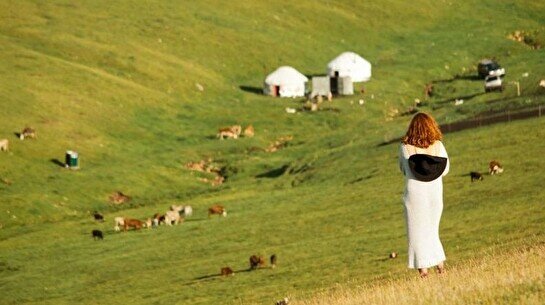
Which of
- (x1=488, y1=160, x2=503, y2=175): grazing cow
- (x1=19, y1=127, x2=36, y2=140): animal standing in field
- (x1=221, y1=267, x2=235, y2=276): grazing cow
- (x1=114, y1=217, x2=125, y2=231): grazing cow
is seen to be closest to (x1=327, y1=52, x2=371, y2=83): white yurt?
(x1=19, y1=127, x2=36, y2=140): animal standing in field

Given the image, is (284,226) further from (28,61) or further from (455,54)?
(455,54)

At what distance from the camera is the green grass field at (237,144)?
5500cm

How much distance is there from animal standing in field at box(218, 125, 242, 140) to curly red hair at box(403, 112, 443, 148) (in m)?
84.0

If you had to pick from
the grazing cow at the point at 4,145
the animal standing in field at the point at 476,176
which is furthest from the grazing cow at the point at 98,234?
the grazing cow at the point at 4,145

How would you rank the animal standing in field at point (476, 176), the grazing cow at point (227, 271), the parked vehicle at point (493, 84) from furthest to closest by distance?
the parked vehicle at point (493, 84)
the animal standing in field at point (476, 176)
the grazing cow at point (227, 271)

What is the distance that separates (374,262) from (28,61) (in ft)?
257

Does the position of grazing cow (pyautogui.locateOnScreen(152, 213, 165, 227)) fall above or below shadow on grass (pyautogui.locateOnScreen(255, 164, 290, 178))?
below

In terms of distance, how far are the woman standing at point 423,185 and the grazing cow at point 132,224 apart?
48.9 m

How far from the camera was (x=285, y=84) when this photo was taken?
5143 inches

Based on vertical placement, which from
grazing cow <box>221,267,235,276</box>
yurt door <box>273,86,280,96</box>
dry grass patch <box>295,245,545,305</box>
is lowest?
dry grass patch <box>295,245,545,305</box>

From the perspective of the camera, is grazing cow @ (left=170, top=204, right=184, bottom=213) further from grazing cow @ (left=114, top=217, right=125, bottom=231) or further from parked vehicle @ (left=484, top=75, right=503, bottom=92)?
parked vehicle @ (left=484, top=75, right=503, bottom=92)

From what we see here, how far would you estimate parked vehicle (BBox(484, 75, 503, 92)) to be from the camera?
113069mm

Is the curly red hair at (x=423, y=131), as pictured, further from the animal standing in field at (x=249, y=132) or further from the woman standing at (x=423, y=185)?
the animal standing in field at (x=249, y=132)

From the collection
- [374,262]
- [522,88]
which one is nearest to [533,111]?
[522,88]
